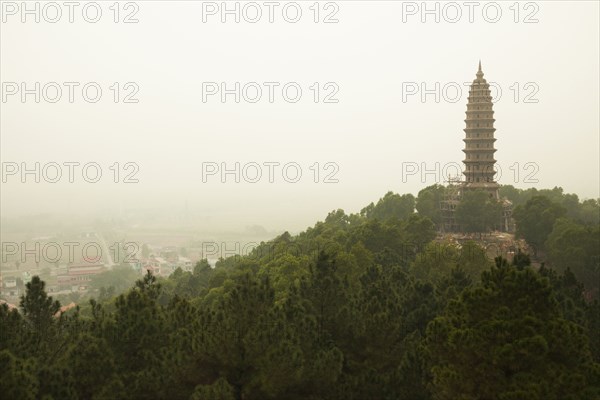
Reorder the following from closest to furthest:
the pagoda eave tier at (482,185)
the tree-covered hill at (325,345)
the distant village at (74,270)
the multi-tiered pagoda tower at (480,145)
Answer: the tree-covered hill at (325,345) < the pagoda eave tier at (482,185) < the multi-tiered pagoda tower at (480,145) < the distant village at (74,270)

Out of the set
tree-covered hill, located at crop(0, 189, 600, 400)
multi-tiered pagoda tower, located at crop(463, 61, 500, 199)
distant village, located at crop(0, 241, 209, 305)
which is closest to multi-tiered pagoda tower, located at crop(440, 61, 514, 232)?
multi-tiered pagoda tower, located at crop(463, 61, 500, 199)

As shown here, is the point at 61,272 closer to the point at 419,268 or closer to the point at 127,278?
the point at 127,278

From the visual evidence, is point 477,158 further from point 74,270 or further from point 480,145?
point 74,270

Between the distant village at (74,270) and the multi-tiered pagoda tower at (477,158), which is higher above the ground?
the multi-tiered pagoda tower at (477,158)

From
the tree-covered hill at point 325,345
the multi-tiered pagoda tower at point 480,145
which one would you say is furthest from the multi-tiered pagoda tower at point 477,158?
the tree-covered hill at point 325,345

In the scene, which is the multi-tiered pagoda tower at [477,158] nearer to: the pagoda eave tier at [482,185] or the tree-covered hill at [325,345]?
the pagoda eave tier at [482,185]

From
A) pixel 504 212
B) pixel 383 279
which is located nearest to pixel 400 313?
pixel 383 279

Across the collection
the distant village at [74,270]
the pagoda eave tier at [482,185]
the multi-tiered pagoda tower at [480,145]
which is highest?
the multi-tiered pagoda tower at [480,145]

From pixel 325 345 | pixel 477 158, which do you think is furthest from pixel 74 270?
pixel 325 345

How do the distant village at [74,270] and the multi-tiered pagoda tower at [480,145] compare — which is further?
the distant village at [74,270]
